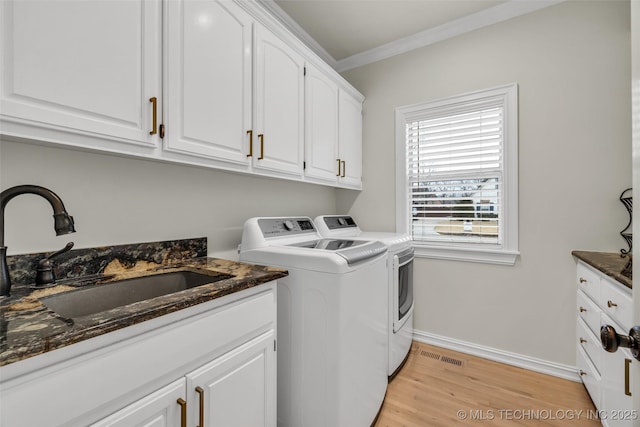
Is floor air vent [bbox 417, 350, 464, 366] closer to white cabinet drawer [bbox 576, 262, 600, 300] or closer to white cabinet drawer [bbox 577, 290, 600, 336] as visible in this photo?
white cabinet drawer [bbox 577, 290, 600, 336]

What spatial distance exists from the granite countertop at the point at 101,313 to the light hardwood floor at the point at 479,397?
4.17 feet

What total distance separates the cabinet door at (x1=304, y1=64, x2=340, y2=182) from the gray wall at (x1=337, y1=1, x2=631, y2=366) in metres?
0.86

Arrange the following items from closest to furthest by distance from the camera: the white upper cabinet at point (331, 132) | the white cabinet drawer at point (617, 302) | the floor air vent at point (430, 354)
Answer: the white cabinet drawer at point (617, 302), the white upper cabinet at point (331, 132), the floor air vent at point (430, 354)

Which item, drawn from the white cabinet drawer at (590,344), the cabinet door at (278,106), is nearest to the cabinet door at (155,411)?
the cabinet door at (278,106)

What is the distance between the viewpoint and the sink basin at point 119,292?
99cm

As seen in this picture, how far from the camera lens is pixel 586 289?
177 centimetres

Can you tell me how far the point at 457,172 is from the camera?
2.43m

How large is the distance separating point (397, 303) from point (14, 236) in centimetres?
201

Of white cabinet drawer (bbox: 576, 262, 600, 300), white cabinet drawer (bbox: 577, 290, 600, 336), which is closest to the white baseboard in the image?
white cabinet drawer (bbox: 577, 290, 600, 336)

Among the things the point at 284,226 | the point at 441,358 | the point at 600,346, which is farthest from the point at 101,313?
the point at 441,358

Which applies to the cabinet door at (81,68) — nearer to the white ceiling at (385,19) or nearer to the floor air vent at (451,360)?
the white ceiling at (385,19)

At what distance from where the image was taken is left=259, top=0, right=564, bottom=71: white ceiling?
83.4 inches

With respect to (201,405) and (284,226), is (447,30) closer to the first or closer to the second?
(284,226)

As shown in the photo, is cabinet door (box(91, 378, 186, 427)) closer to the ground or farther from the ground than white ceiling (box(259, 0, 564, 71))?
closer to the ground
